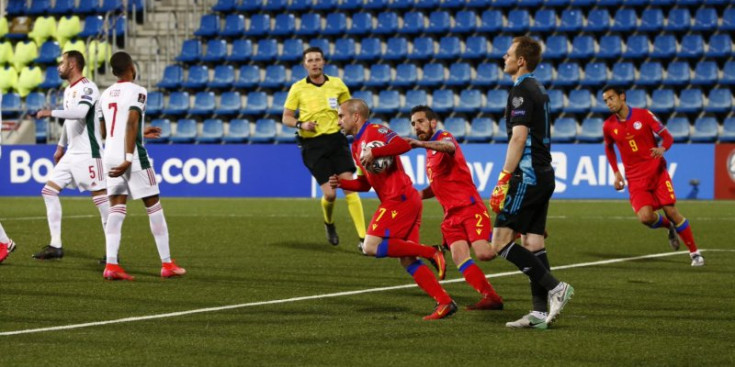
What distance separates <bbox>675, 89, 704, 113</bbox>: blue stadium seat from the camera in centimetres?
2538

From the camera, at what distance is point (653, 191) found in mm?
12281

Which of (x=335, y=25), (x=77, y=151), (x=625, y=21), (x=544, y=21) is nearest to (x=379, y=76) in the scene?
(x=335, y=25)

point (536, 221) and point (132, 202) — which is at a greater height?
point (536, 221)

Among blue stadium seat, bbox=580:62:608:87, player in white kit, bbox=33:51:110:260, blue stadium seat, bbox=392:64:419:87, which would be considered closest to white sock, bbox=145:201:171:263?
player in white kit, bbox=33:51:110:260

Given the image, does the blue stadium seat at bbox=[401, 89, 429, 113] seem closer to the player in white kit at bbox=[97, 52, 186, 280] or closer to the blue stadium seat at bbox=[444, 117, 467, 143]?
the blue stadium seat at bbox=[444, 117, 467, 143]

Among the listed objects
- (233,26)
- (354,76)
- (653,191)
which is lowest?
(653,191)

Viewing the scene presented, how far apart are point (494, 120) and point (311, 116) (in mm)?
13978

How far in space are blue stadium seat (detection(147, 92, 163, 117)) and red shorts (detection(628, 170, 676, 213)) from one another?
17.5 m

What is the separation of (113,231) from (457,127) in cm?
1639

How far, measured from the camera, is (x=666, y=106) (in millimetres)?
25422

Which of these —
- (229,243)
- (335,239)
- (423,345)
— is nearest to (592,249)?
(335,239)

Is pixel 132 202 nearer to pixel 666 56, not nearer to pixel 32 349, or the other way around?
pixel 666 56

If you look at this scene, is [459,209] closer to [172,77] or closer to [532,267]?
[532,267]

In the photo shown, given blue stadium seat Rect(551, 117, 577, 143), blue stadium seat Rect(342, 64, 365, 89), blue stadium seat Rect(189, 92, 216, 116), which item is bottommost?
blue stadium seat Rect(551, 117, 577, 143)
